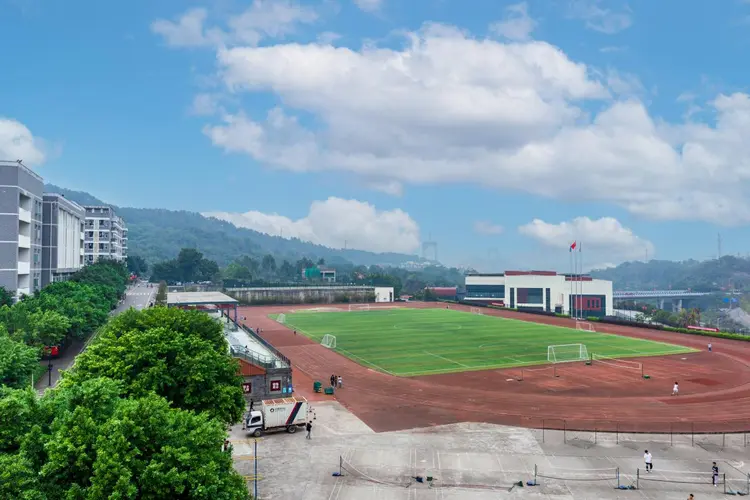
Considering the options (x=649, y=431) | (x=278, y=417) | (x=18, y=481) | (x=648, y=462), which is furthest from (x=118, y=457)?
(x=649, y=431)

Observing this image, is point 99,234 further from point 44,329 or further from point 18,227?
point 44,329

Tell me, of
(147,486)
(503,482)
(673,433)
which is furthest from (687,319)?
(147,486)

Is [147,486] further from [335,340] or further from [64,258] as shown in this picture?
[64,258]

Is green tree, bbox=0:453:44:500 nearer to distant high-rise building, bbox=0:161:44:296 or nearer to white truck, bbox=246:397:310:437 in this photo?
white truck, bbox=246:397:310:437

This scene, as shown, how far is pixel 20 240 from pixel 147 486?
6645 cm

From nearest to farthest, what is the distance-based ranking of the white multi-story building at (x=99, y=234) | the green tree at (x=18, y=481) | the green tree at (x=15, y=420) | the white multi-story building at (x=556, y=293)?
the green tree at (x=18, y=481), the green tree at (x=15, y=420), the white multi-story building at (x=99, y=234), the white multi-story building at (x=556, y=293)

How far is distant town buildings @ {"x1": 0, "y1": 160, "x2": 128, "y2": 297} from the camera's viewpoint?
213ft

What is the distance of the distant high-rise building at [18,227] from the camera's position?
64.8 m

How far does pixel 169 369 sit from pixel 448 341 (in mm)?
56946

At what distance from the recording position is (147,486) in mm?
15617

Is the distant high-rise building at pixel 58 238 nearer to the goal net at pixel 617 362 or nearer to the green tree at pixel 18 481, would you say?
the green tree at pixel 18 481

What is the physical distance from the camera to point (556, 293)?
149500mm

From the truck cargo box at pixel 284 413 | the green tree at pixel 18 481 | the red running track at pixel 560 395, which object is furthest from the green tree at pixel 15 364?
the red running track at pixel 560 395

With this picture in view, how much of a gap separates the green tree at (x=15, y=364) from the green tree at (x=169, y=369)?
17.3 feet
